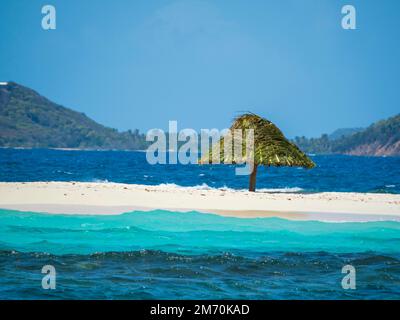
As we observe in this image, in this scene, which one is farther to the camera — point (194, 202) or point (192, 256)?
point (194, 202)

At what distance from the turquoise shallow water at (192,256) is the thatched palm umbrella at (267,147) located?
555 cm

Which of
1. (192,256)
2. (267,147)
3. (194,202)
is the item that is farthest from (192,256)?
(267,147)

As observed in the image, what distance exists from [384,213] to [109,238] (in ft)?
25.1

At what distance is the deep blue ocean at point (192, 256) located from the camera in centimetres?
1078

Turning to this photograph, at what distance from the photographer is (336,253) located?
13828mm

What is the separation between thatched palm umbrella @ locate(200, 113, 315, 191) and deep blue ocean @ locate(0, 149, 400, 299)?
18.2 ft

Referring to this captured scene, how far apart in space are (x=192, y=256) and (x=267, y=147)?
33.4ft

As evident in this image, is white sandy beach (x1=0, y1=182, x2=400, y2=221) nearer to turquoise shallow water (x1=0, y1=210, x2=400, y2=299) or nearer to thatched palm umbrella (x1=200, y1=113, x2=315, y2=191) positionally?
turquoise shallow water (x1=0, y1=210, x2=400, y2=299)

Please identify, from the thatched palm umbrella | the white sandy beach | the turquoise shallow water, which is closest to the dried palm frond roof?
the thatched palm umbrella

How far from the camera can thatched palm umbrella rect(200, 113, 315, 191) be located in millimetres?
22422

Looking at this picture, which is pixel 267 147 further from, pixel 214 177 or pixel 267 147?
pixel 214 177

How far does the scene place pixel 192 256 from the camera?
13.2 meters

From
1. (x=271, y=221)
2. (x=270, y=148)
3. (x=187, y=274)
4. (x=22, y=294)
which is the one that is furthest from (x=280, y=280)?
(x=270, y=148)

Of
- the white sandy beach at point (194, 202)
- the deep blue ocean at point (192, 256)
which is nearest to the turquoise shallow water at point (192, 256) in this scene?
the deep blue ocean at point (192, 256)
